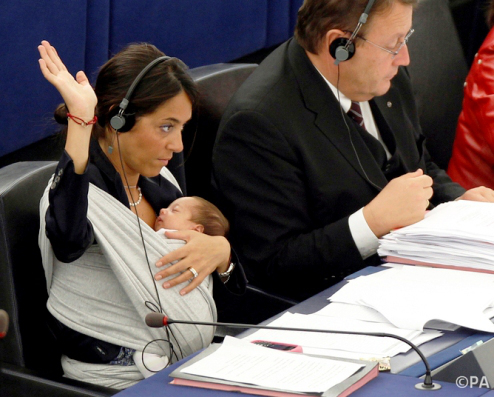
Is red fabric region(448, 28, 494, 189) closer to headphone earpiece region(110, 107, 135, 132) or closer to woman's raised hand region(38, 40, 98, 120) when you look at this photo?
headphone earpiece region(110, 107, 135, 132)

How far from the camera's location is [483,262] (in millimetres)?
1481

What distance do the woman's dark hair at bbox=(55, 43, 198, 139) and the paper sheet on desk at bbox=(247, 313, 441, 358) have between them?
1.66 feet

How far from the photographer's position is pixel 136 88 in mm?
1457

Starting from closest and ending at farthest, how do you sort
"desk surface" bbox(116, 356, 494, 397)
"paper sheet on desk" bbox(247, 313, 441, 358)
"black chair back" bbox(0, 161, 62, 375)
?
Answer: "desk surface" bbox(116, 356, 494, 397) < "paper sheet on desk" bbox(247, 313, 441, 358) < "black chair back" bbox(0, 161, 62, 375)

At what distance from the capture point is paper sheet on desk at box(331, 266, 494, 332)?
4.08 ft

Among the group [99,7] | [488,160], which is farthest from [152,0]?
[488,160]

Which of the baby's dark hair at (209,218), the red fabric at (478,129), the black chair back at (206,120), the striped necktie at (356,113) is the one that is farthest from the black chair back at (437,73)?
the baby's dark hair at (209,218)

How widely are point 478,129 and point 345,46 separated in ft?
2.51

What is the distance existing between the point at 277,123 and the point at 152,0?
0.84 m

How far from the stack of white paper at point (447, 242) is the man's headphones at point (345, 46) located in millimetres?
422

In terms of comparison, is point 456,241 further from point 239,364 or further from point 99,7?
point 99,7

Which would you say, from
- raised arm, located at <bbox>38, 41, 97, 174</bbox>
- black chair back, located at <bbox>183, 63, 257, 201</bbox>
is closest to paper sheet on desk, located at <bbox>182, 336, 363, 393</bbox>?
raised arm, located at <bbox>38, 41, 97, 174</bbox>

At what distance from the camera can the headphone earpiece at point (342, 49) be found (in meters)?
1.72

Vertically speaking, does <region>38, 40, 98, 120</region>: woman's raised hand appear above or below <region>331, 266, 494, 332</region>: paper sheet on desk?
above
